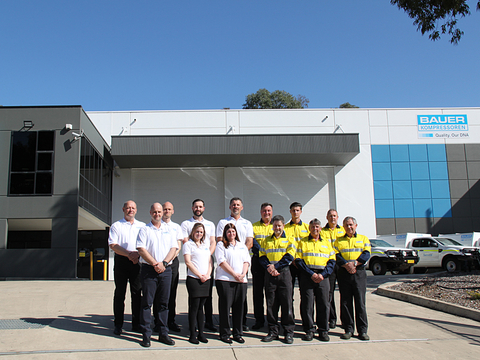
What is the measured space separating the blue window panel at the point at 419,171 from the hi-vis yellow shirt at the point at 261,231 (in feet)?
66.9

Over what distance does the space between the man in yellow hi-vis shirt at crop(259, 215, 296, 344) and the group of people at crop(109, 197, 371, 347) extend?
0.04 feet

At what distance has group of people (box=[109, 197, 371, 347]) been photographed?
5480 mm

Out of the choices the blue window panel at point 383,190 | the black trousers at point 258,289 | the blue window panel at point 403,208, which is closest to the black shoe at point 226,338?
the black trousers at point 258,289

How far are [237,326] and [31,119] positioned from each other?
13.7 m

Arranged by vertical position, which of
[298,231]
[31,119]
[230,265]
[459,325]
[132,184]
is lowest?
[459,325]

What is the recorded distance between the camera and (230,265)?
5648 mm

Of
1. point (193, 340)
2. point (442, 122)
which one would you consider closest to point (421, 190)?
point (442, 122)

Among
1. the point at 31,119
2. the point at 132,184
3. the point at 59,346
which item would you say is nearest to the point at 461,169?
the point at 132,184

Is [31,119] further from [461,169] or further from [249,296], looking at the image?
[461,169]

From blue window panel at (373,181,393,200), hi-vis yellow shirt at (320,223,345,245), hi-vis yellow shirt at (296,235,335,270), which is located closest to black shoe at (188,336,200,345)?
hi-vis yellow shirt at (296,235,335,270)

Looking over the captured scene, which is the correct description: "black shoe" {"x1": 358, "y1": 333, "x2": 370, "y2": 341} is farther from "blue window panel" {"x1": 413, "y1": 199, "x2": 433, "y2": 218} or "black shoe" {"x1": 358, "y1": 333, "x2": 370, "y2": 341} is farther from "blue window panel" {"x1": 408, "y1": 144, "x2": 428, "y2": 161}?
"blue window panel" {"x1": 408, "y1": 144, "x2": 428, "y2": 161}

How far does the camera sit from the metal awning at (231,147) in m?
20.4

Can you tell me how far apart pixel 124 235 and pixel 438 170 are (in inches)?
900

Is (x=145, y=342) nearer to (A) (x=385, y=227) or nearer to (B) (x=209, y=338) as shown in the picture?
(B) (x=209, y=338)
